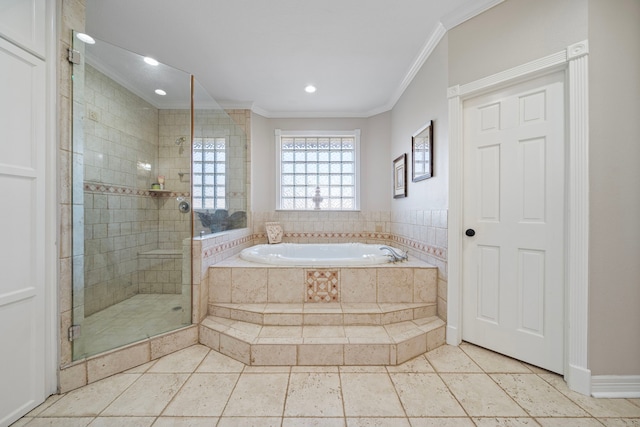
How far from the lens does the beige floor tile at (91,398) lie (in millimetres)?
1363

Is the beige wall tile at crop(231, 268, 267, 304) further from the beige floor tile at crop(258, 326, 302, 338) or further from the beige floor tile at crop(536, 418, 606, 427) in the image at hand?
the beige floor tile at crop(536, 418, 606, 427)

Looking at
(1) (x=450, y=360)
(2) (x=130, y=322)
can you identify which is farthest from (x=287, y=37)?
(1) (x=450, y=360)

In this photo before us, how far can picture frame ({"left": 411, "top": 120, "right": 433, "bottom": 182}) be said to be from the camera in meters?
2.30

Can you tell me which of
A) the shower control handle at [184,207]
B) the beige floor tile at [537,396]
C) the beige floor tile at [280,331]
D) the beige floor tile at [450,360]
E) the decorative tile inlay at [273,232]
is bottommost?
the beige floor tile at [537,396]

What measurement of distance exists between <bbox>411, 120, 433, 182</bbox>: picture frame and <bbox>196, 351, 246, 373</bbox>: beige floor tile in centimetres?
217

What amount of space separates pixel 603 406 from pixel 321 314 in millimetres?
1687

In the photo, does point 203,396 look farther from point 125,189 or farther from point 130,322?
point 125,189

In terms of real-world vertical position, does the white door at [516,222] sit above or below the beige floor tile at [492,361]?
above

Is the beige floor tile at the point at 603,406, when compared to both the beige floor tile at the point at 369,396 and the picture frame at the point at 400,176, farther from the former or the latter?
the picture frame at the point at 400,176

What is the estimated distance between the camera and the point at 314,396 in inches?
58.1

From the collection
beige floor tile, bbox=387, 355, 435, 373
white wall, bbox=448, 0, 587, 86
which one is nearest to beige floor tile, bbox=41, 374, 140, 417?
beige floor tile, bbox=387, 355, 435, 373

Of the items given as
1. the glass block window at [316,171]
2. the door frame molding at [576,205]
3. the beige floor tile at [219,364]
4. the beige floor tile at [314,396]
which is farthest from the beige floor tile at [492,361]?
the glass block window at [316,171]

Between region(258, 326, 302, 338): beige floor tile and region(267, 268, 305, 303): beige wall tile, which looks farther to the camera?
region(267, 268, 305, 303): beige wall tile

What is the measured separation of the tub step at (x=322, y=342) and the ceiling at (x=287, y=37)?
→ 2370 mm
